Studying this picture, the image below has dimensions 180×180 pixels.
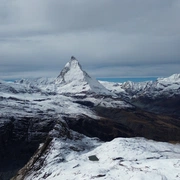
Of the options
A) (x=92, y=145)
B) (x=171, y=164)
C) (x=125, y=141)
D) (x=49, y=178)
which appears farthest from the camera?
(x=92, y=145)

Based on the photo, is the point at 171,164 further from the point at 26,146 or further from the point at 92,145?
the point at 26,146

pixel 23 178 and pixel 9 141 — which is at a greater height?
pixel 23 178

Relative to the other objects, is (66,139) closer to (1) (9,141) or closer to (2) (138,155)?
(2) (138,155)

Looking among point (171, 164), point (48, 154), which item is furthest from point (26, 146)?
point (171, 164)

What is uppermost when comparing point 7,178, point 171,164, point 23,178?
point 171,164

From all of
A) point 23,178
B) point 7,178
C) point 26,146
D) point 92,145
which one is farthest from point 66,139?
point 26,146

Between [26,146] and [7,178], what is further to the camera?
[26,146]

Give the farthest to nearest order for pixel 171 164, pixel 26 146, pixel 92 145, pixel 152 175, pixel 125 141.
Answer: pixel 26 146, pixel 92 145, pixel 125 141, pixel 171 164, pixel 152 175
